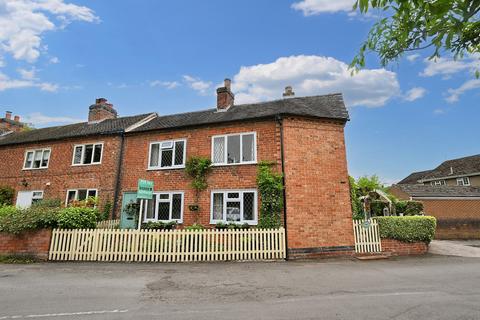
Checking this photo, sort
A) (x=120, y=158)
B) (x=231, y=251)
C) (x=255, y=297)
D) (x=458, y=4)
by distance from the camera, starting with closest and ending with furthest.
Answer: (x=458, y=4)
(x=255, y=297)
(x=231, y=251)
(x=120, y=158)

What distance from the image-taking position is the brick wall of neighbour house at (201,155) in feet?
44.1

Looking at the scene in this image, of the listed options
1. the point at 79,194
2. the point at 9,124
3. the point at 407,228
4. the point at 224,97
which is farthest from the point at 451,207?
the point at 9,124

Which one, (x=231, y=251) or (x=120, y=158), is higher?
(x=120, y=158)

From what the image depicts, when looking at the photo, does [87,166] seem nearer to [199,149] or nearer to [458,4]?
[199,149]

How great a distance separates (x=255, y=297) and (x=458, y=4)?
608 cm

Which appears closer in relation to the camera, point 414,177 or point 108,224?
point 108,224

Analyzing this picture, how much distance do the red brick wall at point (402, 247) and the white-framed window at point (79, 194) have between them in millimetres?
15533

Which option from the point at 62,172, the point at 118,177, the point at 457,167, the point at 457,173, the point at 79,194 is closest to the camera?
the point at 118,177

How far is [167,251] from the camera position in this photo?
11.0m

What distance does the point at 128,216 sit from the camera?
15.4 metres

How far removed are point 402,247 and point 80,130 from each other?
20.2 m

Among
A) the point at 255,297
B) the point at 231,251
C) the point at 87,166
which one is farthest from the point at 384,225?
the point at 87,166

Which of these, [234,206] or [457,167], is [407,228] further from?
[457,167]

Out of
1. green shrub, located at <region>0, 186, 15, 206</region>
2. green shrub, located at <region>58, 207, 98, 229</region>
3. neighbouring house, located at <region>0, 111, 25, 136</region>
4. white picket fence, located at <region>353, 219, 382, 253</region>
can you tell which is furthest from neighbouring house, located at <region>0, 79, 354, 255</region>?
neighbouring house, located at <region>0, 111, 25, 136</region>
